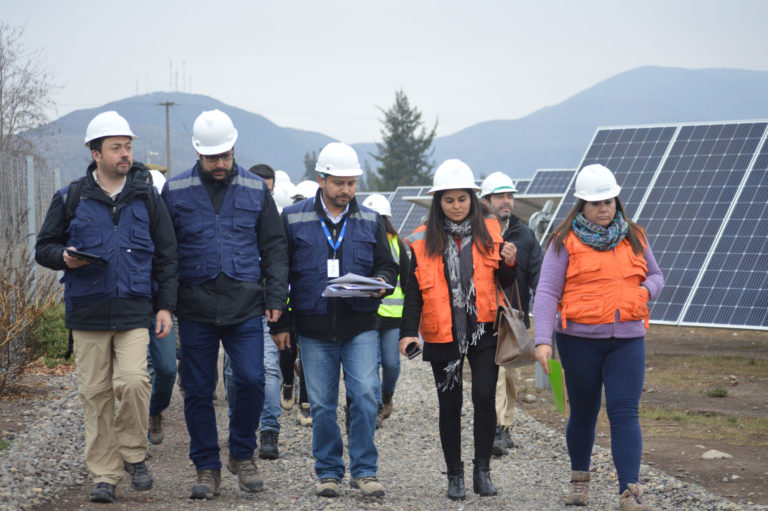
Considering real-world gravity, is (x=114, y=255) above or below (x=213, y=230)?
below

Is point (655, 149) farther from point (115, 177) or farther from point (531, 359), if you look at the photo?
point (115, 177)

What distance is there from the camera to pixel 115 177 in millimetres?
5789

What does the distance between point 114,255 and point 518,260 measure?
10.8 feet

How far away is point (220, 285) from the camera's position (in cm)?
575

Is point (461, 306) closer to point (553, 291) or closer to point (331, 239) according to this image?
point (553, 291)

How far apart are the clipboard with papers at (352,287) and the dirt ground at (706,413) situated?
2669 mm

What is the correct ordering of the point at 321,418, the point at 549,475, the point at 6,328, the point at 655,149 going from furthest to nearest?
the point at 655,149
the point at 6,328
the point at 549,475
the point at 321,418

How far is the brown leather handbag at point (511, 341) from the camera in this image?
591 cm

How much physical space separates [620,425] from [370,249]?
1.87 m

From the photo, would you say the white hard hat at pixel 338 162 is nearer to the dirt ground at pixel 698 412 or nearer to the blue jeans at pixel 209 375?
the blue jeans at pixel 209 375

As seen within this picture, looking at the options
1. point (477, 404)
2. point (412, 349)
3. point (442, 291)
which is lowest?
point (477, 404)

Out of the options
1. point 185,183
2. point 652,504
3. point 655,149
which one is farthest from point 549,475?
point 655,149

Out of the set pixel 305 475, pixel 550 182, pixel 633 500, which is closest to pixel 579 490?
pixel 633 500

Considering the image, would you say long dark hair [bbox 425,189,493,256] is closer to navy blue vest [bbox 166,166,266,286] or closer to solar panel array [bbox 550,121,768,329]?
navy blue vest [bbox 166,166,266,286]
